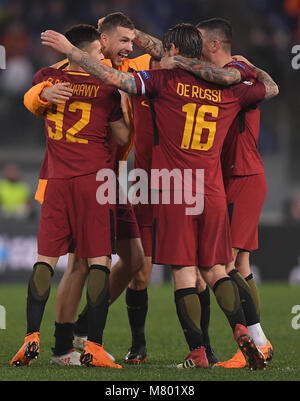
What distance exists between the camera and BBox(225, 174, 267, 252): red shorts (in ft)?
20.6

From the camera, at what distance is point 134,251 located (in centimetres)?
631

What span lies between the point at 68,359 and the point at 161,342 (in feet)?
5.46

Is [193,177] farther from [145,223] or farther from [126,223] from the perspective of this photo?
[145,223]

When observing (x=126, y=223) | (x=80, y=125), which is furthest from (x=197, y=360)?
(x=80, y=125)

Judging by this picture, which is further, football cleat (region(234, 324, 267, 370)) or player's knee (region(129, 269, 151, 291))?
player's knee (region(129, 269, 151, 291))

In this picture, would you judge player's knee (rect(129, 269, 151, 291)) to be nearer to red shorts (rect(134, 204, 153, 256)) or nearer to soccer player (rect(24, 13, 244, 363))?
soccer player (rect(24, 13, 244, 363))

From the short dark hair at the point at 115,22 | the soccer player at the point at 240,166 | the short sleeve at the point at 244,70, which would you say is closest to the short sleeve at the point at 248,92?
the short sleeve at the point at 244,70

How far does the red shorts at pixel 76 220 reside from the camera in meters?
5.80

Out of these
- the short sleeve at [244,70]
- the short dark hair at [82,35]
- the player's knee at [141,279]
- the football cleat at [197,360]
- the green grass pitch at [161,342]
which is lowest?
the green grass pitch at [161,342]

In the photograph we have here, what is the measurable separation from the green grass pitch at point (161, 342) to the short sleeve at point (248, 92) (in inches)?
68.7

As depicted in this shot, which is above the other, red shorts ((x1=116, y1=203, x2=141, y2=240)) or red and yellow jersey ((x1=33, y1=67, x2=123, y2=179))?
red and yellow jersey ((x1=33, y1=67, x2=123, y2=179))

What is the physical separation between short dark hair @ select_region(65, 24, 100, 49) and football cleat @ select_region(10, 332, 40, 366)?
6.26ft

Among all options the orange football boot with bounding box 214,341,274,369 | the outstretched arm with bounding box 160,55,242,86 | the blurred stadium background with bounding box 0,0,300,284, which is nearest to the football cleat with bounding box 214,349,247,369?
the orange football boot with bounding box 214,341,274,369

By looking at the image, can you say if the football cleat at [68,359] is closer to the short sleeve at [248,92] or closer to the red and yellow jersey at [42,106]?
the red and yellow jersey at [42,106]
